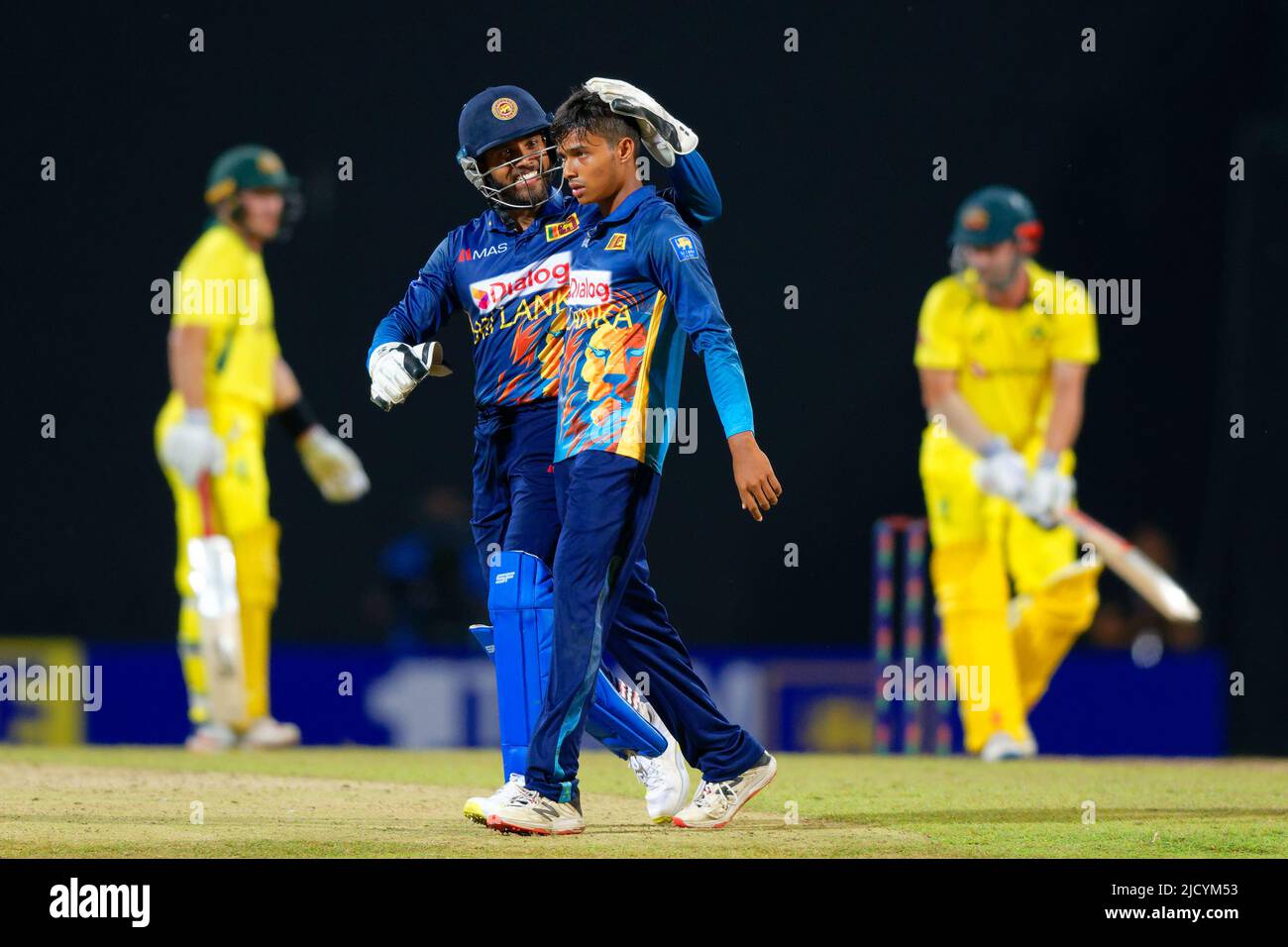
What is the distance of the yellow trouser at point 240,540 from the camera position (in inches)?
373

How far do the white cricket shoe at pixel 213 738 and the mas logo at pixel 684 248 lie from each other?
4.80 metres

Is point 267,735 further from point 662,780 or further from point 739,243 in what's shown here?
point 662,780

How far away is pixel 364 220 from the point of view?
32.8 ft

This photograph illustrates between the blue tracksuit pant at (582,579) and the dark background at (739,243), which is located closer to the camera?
the blue tracksuit pant at (582,579)

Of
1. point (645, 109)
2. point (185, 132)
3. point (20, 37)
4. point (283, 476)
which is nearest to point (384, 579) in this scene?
point (283, 476)

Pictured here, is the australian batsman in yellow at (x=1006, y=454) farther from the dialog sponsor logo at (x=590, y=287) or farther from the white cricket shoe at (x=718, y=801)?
the dialog sponsor logo at (x=590, y=287)

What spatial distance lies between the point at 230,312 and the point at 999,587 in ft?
12.2

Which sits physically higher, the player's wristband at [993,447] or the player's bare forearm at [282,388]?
the player's bare forearm at [282,388]

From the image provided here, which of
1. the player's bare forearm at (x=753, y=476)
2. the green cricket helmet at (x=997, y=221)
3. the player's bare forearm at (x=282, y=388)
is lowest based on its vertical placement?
the player's bare forearm at (x=753, y=476)

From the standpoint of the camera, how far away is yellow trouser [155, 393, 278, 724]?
9.47 metres

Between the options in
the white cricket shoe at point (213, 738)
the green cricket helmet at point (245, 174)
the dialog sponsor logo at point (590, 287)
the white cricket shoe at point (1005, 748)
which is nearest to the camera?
the dialog sponsor logo at point (590, 287)

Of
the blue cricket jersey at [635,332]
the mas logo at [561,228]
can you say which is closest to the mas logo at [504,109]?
the mas logo at [561,228]

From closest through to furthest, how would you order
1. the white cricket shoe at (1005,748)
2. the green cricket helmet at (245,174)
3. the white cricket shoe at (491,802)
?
the white cricket shoe at (491,802), the white cricket shoe at (1005,748), the green cricket helmet at (245,174)
